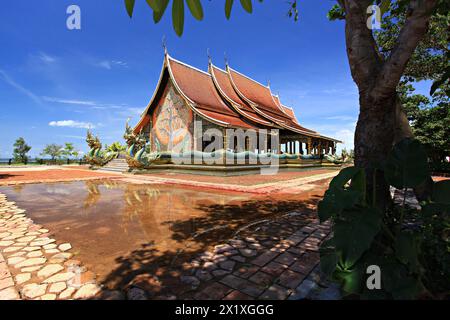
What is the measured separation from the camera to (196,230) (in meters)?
3.59

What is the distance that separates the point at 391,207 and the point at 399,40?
1682mm

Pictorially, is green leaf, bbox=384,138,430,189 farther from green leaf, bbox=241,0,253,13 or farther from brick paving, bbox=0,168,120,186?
brick paving, bbox=0,168,120,186

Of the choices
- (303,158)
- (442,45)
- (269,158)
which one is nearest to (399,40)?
(442,45)

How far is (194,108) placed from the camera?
583 inches

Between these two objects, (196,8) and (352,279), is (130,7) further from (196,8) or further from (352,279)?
(352,279)

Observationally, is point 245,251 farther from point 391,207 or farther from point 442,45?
point 442,45

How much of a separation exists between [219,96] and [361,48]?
57.1 ft

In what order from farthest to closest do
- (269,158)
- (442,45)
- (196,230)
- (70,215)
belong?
(269,158), (442,45), (70,215), (196,230)

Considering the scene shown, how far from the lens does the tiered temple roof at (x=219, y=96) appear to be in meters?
16.3

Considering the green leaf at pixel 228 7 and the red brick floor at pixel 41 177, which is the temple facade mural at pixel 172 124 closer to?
the red brick floor at pixel 41 177

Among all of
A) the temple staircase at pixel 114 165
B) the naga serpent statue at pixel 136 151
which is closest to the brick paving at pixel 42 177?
the naga serpent statue at pixel 136 151

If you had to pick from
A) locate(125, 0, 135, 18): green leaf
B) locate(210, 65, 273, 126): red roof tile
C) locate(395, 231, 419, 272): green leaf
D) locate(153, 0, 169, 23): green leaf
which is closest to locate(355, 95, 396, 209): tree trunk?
locate(395, 231, 419, 272): green leaf

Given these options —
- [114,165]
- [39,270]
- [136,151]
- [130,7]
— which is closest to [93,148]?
[114,165]
